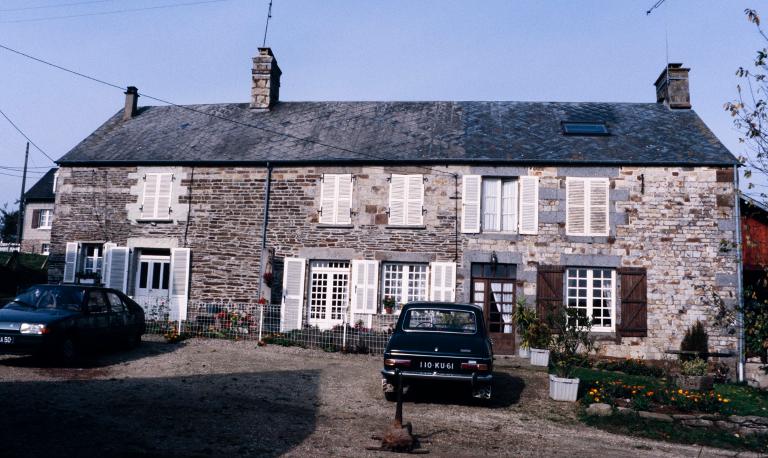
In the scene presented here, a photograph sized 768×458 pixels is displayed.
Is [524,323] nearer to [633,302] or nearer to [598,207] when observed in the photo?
[633,302]

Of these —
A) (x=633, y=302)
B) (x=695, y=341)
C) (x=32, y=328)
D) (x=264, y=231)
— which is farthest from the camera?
(x=264, y=231)

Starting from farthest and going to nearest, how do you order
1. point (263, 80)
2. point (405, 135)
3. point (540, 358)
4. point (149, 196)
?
1. point (263, 80)
2. point (405, 135)
3. point (149, 196)
4. point (540, 358)

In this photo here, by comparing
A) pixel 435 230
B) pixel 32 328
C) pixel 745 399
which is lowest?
pixel 745 399

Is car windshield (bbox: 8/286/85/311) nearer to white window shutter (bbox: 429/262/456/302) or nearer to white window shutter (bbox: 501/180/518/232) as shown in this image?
white window shutter (bbox: 429/262/456/302)

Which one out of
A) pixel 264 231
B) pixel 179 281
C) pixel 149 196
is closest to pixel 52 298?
pixel 179 281

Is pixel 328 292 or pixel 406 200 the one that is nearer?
pixel 406 200

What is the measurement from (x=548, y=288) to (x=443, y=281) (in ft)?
8.56

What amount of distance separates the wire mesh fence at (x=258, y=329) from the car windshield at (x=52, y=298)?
3237 mm

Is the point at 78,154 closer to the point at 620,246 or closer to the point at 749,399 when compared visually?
the point at 620,246

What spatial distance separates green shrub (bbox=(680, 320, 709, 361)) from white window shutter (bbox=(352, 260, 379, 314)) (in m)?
7.42

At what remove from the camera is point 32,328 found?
902 centimetres

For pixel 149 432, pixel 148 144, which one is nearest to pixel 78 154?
pixel 148 144

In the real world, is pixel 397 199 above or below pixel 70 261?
above

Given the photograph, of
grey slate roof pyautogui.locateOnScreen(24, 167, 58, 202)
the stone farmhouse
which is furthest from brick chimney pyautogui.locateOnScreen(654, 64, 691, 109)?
grey slate roof pyautogui.locateOnScreen(24, 167, 58, 202)
